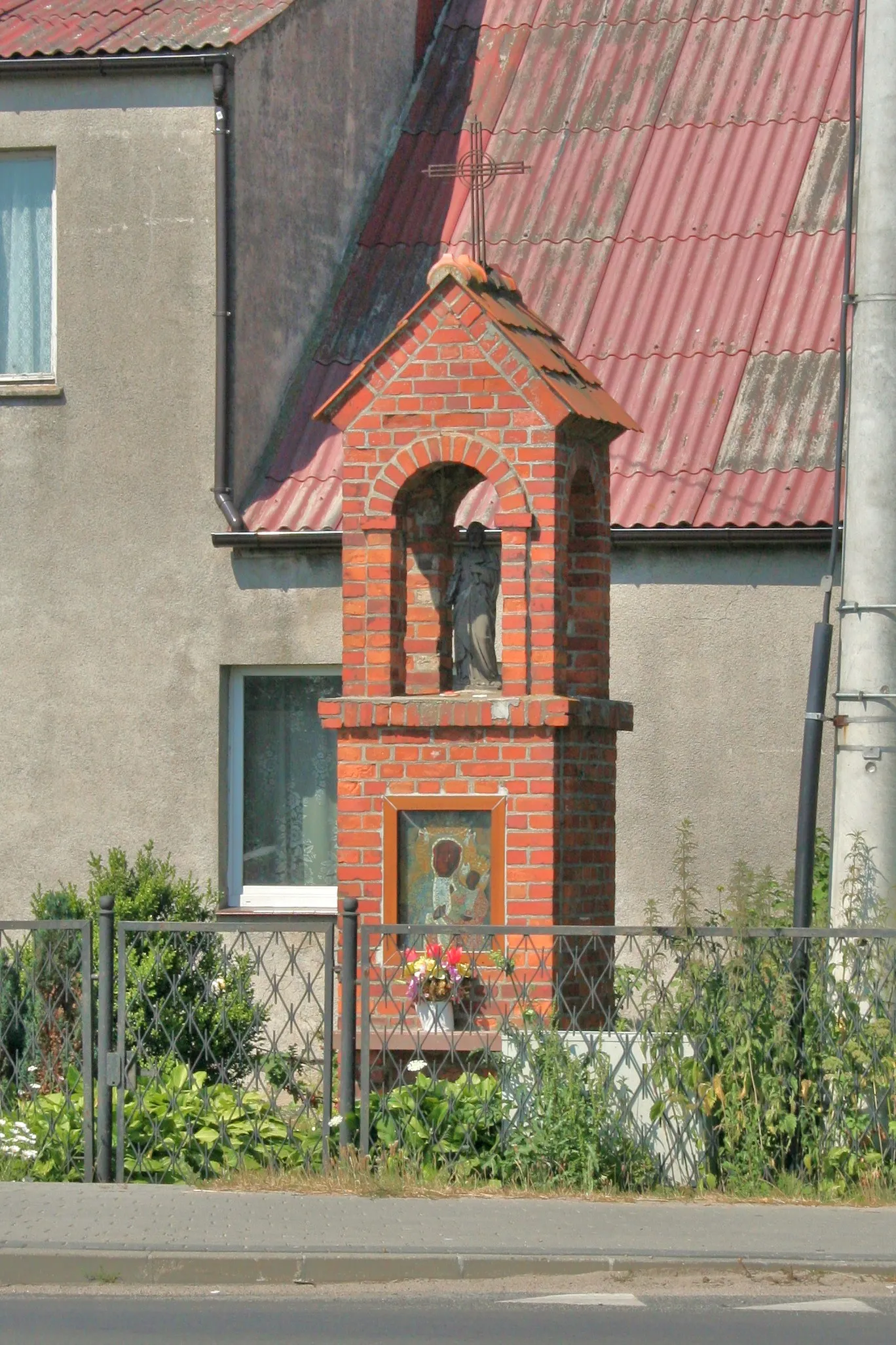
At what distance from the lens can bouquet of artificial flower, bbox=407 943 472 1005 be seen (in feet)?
30.5

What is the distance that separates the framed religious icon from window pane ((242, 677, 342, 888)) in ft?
13.2

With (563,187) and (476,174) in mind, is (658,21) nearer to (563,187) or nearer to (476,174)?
(563,187)

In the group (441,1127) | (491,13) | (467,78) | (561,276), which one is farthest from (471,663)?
(491,13)

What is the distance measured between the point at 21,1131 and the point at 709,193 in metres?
8.58

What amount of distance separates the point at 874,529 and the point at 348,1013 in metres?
3.06

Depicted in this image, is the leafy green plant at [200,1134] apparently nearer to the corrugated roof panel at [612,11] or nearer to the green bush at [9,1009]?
the green bush at [9,1009]

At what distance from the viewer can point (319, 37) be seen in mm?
14984

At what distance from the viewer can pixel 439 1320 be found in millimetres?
6984

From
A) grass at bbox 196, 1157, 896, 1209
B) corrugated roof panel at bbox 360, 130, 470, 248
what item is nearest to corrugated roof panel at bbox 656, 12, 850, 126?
corrugated roof panel at bbox 360, 130, 470, 248

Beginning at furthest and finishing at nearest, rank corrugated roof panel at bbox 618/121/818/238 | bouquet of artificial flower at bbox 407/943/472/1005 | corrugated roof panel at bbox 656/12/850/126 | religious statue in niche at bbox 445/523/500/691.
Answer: corrugated roof panel at bbox 656/12/850/126, corrugated roof panel at bbox 618/121/818/238, religious statue in niche at bbox 445/523/500/691, bouquet of artificial flower at bbox 407/943/472/1005

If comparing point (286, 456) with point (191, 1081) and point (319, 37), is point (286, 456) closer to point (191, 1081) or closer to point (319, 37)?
point (319, 37)

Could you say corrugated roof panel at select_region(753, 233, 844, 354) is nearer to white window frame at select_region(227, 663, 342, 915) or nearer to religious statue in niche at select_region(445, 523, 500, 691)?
white window frame at select_region(227, 663, 342, 915)

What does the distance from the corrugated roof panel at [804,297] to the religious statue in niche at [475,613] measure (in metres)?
4.30

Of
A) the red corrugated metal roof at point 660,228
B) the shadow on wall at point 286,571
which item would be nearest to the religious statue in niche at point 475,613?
the red corrugated metal roof at point 660,228
